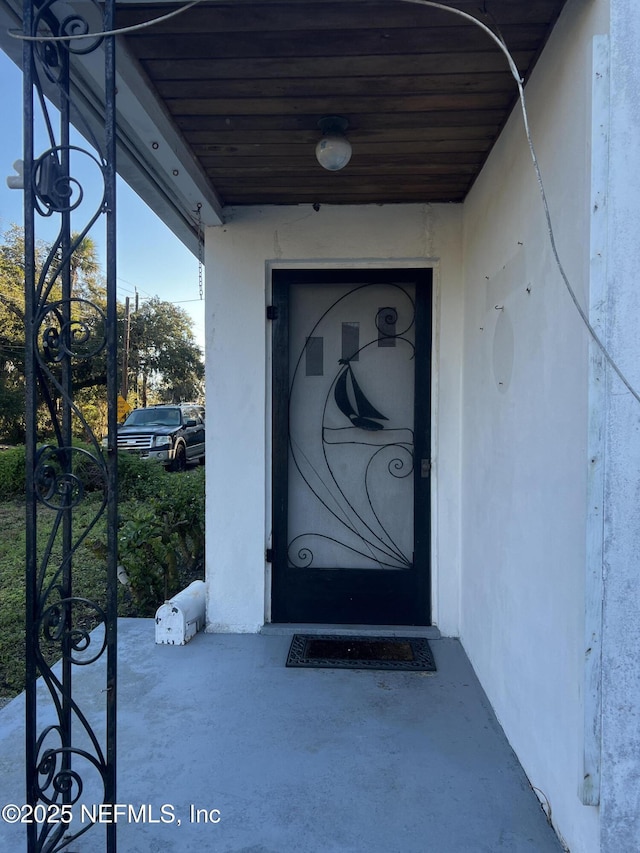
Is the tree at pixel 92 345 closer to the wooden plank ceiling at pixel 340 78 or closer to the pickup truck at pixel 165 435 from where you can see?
the pickup truck at pixel 165 435

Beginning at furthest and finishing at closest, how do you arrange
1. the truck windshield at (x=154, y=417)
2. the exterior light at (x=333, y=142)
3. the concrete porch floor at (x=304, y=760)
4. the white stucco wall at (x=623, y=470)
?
the truck windshield at (x=154, y=417), the exterior light at (x=333, y=142), the concrete porch floor at (x=304, y=760), the white stucco wall at (x=623, y=470)

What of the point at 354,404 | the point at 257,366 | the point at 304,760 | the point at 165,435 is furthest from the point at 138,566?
the point at 165,435

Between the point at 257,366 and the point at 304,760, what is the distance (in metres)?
2.01

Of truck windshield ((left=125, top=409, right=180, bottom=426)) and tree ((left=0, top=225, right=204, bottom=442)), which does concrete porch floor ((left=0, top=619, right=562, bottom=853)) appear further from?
truck windshield ((left=125, top=409, right=180, bottom=426))

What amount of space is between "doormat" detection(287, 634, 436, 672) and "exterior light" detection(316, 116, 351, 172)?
2.38m

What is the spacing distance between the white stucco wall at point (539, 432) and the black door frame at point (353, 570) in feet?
1.74

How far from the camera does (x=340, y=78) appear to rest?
1.97 metres

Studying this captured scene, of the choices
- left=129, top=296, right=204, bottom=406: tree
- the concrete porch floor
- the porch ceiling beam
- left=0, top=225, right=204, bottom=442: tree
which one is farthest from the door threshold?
left=129, top=296, right=204, bottom=406: tree

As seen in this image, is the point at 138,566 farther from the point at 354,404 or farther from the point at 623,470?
the point at 623,470

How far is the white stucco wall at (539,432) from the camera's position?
1483 millimetres

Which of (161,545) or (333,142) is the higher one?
(333,142)

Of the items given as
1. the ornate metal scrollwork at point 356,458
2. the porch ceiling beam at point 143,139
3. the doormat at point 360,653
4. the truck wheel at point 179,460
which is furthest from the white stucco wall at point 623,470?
the truck wheel at point 179,460

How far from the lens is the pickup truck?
1136 centimetres

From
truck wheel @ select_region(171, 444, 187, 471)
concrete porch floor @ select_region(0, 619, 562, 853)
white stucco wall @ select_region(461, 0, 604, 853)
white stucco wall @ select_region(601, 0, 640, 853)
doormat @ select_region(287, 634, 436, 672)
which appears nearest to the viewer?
white stucco wall @ select_region(601, 0, 640, 853)
